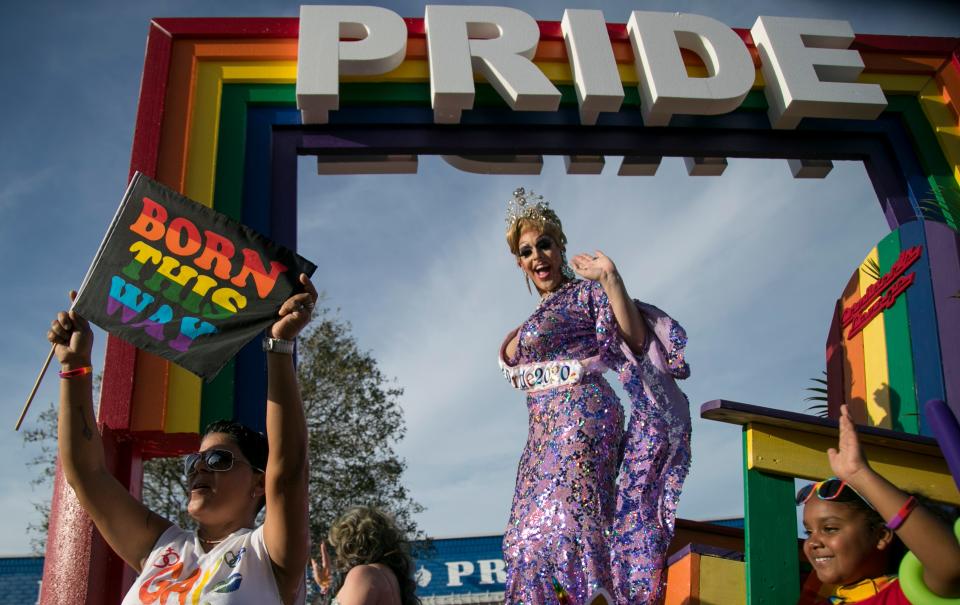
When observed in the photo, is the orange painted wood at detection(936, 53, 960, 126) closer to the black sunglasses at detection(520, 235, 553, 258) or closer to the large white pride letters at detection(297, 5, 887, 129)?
the large white pride letters at detection(297, 5, 887, 129)

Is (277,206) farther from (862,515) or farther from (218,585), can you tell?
(862,515)

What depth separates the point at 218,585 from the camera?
2451 mm

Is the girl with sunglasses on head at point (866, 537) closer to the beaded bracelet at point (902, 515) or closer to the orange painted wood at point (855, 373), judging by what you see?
the beaded bracelet at point (902, 515)

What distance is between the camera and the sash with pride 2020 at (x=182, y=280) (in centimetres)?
295

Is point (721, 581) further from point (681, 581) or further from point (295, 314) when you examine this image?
point (295, 314)

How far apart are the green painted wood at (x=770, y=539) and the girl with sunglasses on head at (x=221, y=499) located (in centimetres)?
133

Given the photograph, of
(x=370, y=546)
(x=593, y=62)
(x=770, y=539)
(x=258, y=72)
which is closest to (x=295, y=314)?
(x=370, y=546)

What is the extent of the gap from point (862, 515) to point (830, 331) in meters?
2.49

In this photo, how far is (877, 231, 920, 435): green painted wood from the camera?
448cm

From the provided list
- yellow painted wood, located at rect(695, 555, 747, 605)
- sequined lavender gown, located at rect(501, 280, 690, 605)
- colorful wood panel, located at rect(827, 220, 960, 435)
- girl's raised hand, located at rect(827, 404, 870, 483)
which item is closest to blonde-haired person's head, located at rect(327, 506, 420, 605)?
sequined lavender gown, located at rect(501, 280, 690, 605)

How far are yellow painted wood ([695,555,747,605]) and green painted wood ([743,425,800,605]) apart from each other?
16.2 inches

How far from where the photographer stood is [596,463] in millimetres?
3906

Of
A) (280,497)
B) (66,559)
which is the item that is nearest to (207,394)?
(66,559)

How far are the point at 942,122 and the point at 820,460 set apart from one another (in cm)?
359
